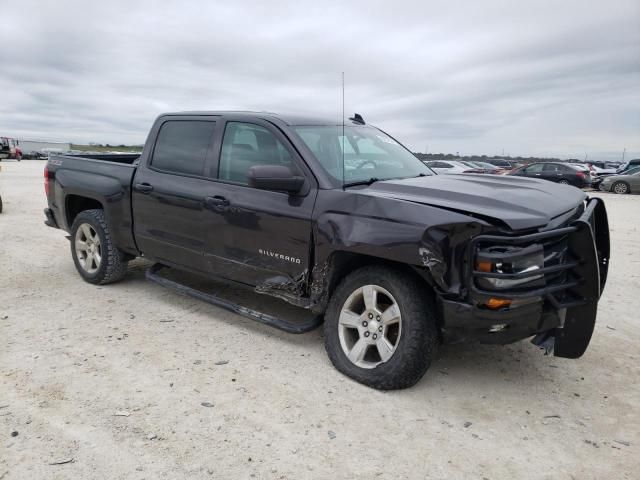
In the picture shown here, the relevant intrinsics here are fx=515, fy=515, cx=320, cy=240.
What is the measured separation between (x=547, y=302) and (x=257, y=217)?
6.75 ft

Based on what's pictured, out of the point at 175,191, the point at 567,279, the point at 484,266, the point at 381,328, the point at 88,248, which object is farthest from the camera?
the point at 88,248

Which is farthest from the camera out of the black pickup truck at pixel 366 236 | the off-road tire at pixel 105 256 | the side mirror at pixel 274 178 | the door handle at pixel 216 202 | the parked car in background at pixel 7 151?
the parked car in background at pixel 7 151

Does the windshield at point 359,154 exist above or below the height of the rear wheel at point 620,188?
above

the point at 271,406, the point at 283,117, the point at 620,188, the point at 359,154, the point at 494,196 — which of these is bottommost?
the point at 271,406

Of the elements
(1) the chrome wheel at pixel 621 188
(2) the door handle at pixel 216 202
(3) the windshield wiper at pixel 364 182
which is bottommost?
(1) the chrome wheel at pixel 621 188

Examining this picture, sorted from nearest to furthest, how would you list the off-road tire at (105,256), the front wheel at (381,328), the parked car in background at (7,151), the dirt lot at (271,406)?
the dirt lot at (271,406), the front wheel at (381,328), the off-road tire at (105,256), the parked car in background at (7,151)

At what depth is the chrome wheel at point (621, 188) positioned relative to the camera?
70.8ft

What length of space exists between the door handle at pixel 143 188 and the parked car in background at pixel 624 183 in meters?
22.1

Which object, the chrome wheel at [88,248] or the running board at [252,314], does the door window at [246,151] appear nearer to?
the running board at [252,314]

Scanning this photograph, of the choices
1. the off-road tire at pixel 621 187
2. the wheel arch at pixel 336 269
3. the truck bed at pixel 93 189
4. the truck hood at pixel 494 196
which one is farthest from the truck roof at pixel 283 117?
the off-road tire at pixel 621 187

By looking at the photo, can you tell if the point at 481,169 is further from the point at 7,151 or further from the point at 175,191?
the point at 7,151

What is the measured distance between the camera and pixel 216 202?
411 cm

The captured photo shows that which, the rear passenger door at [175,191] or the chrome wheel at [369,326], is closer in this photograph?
the chrome wheel at [369,326]

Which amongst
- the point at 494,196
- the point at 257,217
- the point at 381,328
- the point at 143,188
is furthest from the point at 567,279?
the point at 143,188
